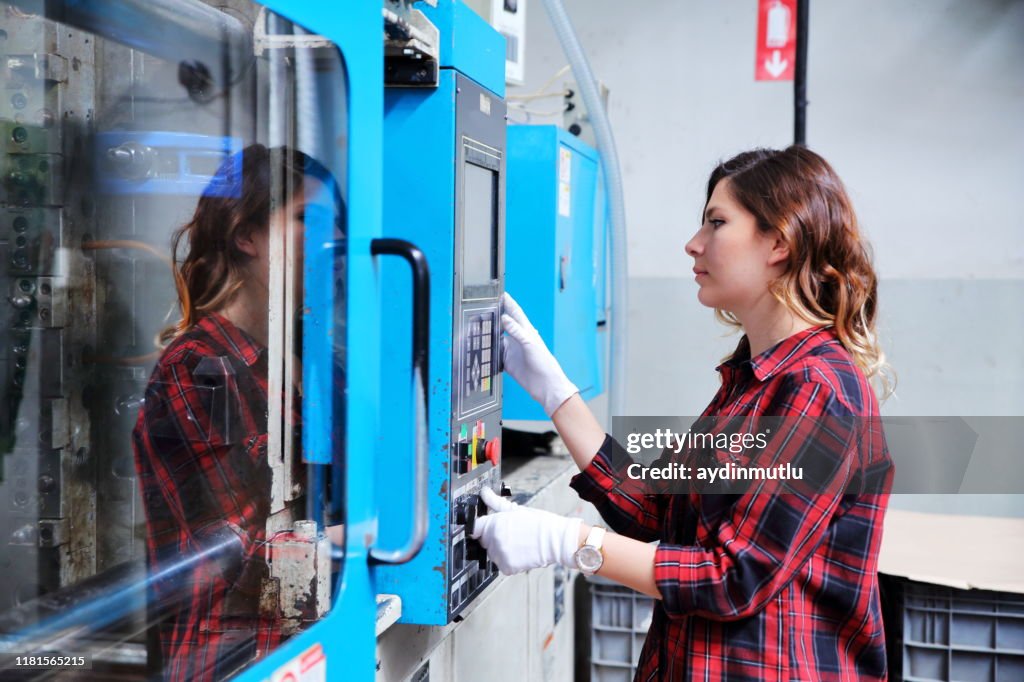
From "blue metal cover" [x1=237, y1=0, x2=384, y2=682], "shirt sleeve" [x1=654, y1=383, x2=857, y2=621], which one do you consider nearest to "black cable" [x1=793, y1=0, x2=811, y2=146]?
"shirt sleeve" [x1=654, y1=383, x2=857, y2=621]

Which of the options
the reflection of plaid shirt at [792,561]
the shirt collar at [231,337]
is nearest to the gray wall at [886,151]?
the reflection of plaid shirt at [792,561]

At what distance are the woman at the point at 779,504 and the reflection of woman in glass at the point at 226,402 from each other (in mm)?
470

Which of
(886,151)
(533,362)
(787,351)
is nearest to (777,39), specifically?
(886,151)

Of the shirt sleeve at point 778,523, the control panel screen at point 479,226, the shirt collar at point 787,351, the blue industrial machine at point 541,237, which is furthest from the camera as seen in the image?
the blue industrial machine at point 541,237

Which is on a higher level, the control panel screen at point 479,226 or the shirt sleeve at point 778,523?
the control panel screen at point 479,226

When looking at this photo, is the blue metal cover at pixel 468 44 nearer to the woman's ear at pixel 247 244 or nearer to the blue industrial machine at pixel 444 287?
the blue industrial machine at pixel 444 287

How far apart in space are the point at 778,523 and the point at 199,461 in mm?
720

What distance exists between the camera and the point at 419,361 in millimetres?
990

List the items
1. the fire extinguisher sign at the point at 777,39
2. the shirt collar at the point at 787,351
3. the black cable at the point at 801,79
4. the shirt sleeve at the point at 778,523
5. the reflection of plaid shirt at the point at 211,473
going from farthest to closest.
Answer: the fire extinguisher sign at the point at 777,39 < the black cable at the point at 801,79 < the shirt collar at the point at 787,351 < the shirt sleeve at the point at 778,523 < the reflection of plaid shirt at the point at 211,473

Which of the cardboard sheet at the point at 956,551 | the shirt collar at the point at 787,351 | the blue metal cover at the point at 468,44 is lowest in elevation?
the cardboard sheet at the point at 956,551

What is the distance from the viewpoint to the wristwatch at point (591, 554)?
128cm

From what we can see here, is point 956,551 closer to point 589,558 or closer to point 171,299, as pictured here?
point 589,558

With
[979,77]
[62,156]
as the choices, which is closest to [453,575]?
[62,156]

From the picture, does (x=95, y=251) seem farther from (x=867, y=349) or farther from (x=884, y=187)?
(x=884, y=187)
